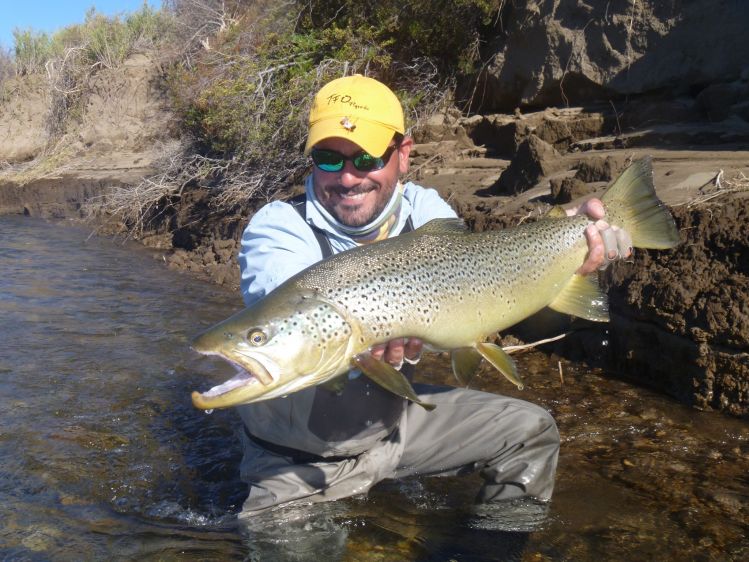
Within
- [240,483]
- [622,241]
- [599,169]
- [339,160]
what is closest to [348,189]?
[339,160]

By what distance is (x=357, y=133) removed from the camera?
11.3ft

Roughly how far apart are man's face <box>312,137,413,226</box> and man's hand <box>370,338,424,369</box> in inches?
32.5

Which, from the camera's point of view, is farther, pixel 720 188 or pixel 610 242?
pixel 720 188

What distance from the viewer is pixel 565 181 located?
7105mm

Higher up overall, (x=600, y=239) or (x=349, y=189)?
(x=349, y=189)

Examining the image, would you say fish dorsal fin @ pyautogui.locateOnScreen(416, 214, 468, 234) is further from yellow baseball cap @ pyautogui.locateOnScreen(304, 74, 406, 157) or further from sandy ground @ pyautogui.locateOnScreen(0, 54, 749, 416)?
sandy ground @ pyautogui.locateOnScreen(0, 54, 749, 416)

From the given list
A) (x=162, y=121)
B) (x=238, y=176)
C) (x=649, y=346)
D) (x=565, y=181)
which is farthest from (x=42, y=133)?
(x=649, y=346)

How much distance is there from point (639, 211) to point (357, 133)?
145cm

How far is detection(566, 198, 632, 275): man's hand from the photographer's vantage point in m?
3.57

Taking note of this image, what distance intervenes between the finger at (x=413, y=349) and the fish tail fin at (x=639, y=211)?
1.27 meters

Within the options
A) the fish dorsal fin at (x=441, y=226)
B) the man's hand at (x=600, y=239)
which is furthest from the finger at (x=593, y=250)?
the fish dorsal fin at (x=441, y=226)

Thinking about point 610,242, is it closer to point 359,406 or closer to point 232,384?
point 359,406

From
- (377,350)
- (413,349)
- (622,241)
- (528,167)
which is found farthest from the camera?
(528,167)

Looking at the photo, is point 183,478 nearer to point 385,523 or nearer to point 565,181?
point 385,523
